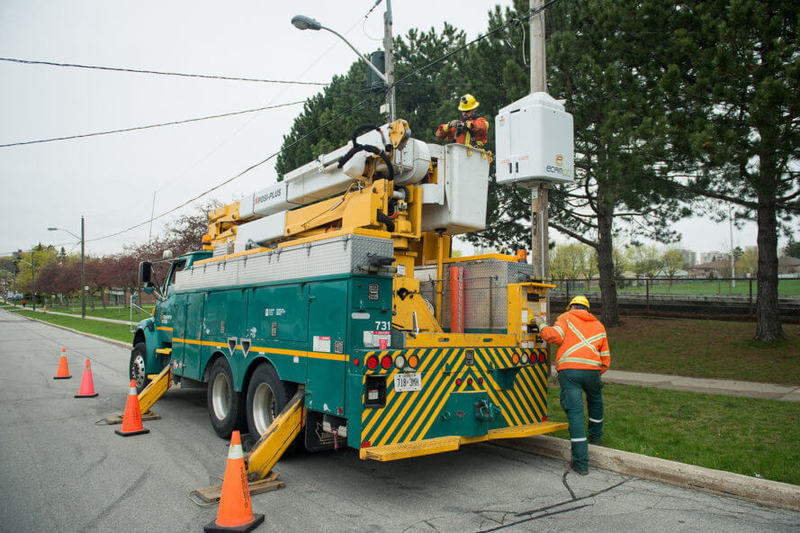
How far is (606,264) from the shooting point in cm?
1703

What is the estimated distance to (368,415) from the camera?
5.06m

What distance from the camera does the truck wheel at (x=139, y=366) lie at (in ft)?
34.3

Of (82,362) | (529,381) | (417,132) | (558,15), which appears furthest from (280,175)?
(529,381)

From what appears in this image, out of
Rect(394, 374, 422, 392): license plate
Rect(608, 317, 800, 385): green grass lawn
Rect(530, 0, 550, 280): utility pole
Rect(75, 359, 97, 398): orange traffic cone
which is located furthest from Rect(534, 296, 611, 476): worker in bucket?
Rect(75, 359, 97, 398): orange traffic cone

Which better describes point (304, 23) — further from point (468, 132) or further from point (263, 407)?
point (263, 407)

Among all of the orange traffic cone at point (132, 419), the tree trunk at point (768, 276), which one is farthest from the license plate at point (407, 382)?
the tree trunk at point (768, 276)

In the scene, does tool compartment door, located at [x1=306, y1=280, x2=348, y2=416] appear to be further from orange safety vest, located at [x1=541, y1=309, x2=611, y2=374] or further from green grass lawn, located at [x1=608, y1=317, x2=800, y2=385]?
green grass lawn, located at [x1=608, y1=317, x2=800, y2=385]

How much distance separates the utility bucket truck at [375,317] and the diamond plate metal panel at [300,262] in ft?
0.06

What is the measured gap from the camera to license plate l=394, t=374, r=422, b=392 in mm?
5227

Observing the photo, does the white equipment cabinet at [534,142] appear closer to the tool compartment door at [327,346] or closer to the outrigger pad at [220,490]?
the tool compartment door at [327,346]

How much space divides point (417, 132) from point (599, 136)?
7.59 metres

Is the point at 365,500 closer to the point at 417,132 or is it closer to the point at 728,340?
the point at 728,340

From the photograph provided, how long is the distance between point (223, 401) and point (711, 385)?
27.5ft

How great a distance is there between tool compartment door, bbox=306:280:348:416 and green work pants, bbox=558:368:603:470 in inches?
95.8
